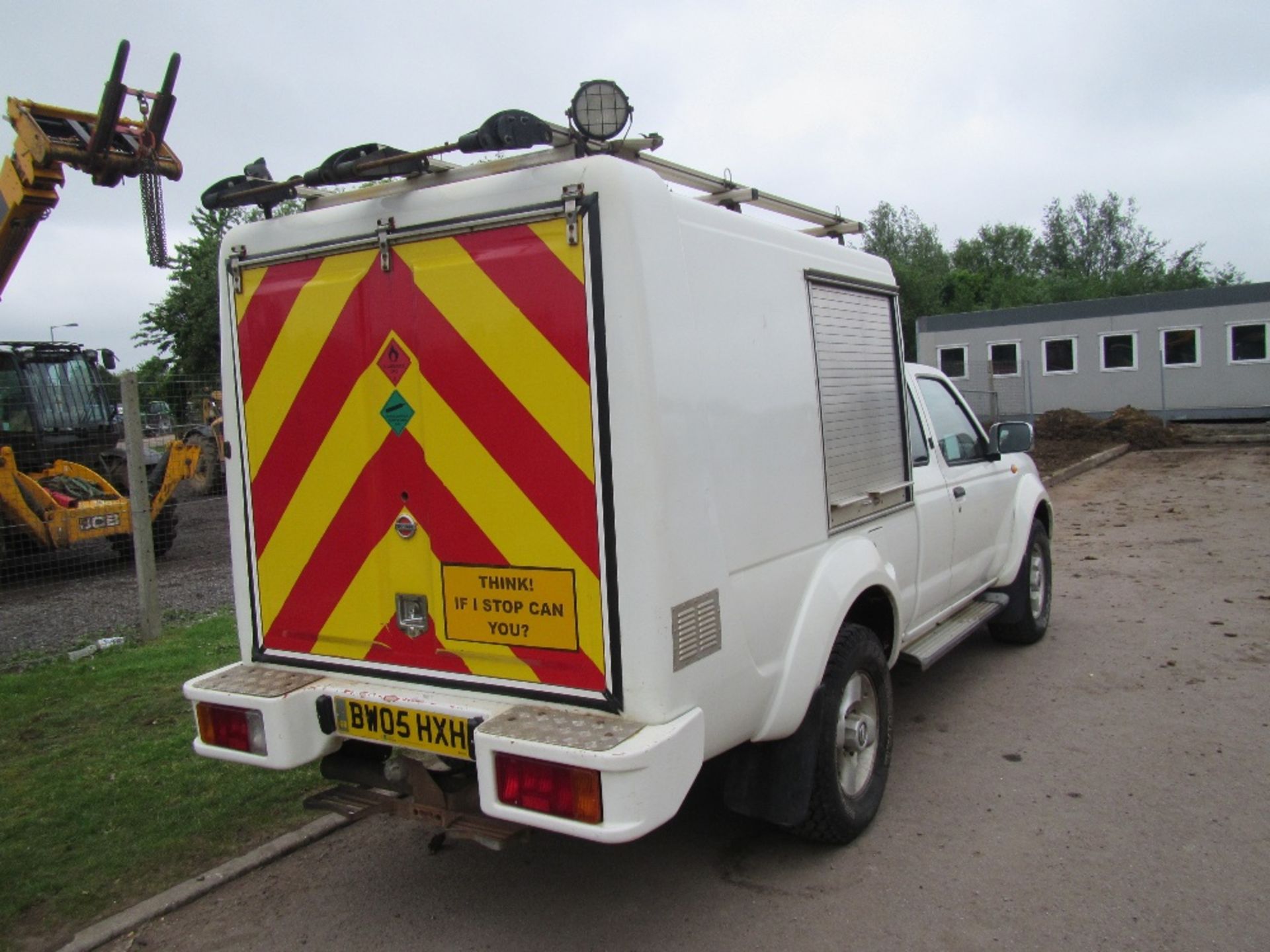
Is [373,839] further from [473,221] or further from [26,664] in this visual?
[26,664]

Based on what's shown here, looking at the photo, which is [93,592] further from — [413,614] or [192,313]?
[192,313]

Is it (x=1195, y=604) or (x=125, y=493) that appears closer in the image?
(x=1195, y=604)

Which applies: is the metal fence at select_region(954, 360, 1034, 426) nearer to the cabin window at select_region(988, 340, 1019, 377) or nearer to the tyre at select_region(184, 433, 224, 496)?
the cabin window at select_region(988, 340, 1019, 377)

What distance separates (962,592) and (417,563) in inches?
136

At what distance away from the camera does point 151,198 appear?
341 inches

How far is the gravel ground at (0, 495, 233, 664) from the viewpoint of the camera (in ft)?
26.0

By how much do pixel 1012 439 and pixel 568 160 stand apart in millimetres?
4059

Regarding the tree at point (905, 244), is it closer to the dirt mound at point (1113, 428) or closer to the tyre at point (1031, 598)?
the dirt mound at point (1113, 428)

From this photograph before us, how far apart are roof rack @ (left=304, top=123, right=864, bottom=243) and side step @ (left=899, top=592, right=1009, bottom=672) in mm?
2183

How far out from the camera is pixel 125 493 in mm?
12914

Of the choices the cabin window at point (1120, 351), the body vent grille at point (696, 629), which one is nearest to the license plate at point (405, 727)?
the body vent grille at point (696, 629)

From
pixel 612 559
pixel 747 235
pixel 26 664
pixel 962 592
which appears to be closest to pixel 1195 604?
pixel 962 592

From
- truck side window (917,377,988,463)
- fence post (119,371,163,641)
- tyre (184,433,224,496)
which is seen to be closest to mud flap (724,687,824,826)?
truck side window (917,377,988,463)

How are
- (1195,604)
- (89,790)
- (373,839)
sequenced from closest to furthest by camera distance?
(373,839)
(89,790)
(1195,604)
